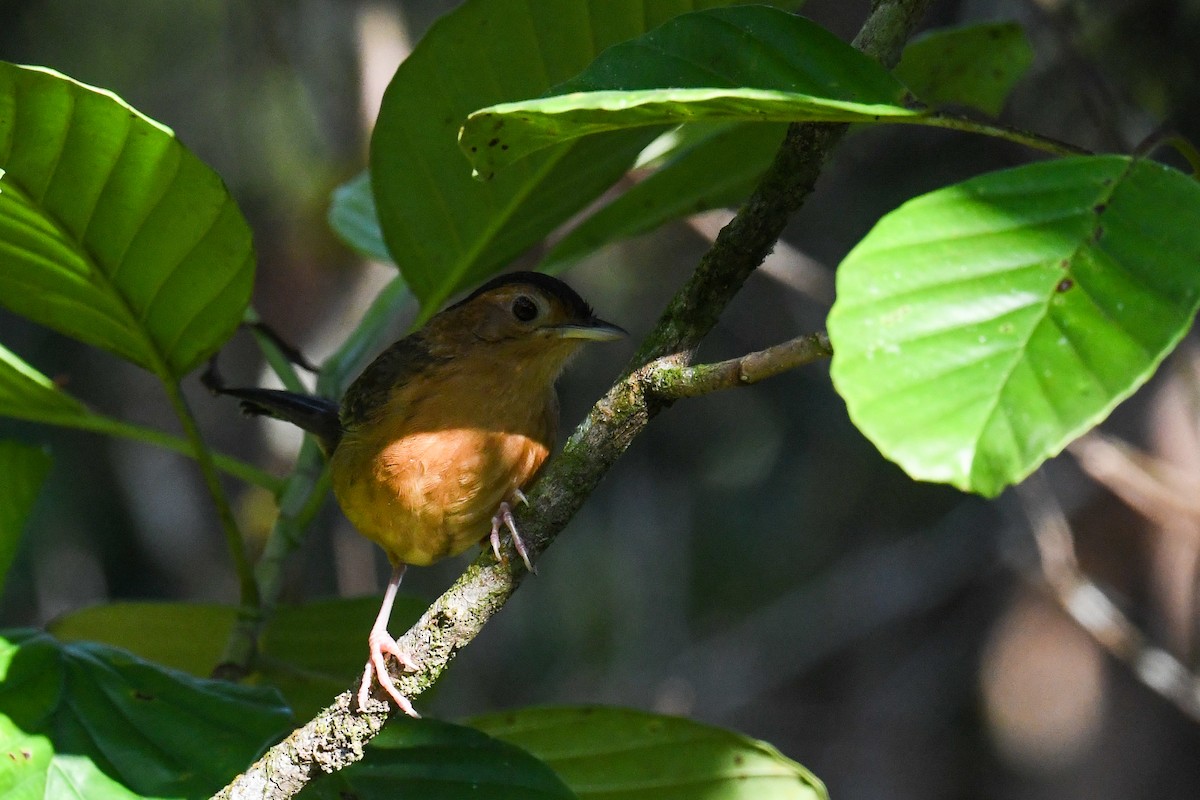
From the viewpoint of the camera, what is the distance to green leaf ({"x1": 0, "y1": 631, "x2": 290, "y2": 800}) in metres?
1.82

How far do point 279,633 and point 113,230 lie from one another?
106 cm

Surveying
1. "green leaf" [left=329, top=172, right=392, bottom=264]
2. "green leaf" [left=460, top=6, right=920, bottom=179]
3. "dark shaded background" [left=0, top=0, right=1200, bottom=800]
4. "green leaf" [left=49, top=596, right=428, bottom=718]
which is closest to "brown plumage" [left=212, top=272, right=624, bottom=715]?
"green leaf" [left=49, top=596, right=428, bottom=718]

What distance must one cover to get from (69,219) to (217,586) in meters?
5.04

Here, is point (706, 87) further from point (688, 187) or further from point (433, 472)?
point (433, 472)

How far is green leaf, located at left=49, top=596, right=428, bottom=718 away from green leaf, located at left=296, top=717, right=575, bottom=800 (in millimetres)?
592

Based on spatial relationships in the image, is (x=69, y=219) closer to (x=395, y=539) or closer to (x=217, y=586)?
(x=395, y=539)

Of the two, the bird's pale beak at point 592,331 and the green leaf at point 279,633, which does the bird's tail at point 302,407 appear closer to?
the green leaf at point 279,633

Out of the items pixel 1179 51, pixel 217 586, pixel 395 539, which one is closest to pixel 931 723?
pixel 217 586

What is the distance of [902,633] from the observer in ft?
26.2

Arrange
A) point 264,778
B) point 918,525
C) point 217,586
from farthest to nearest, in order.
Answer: point 918,525 < point 217,586 < point 264,778

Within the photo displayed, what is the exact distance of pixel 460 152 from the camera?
95.6 inches

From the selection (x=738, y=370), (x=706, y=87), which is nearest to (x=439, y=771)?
(x=738, y=370)

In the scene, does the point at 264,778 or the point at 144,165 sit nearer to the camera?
the point at 264,778

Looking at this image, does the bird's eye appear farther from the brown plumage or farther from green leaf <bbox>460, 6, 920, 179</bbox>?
green leaf <bbox>460, 6, 920, 179</bbox>
